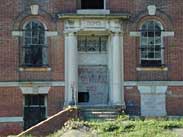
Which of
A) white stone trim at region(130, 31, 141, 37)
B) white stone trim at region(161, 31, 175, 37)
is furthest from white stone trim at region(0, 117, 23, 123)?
white stone trim at region(161, 31, 175, 37)

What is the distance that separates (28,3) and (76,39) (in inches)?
119

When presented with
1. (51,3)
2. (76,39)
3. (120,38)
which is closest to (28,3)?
(51,3)

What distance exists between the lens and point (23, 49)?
2911 cm

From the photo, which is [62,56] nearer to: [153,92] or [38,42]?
[38,42]

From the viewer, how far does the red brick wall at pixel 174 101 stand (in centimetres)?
2916

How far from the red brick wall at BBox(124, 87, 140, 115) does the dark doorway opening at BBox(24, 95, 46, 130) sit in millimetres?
4184

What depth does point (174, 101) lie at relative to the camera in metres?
29.2

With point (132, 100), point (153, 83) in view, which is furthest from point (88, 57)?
point (153, 83)

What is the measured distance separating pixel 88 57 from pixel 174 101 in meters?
4.88

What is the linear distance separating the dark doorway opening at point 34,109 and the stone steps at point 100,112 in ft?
7.60

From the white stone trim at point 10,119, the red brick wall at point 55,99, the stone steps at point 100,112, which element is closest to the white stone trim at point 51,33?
the red brick wall at point 55,99

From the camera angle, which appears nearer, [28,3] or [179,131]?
[179,131]

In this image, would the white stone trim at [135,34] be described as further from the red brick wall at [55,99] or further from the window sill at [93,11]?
the red brick wall at [55,99]

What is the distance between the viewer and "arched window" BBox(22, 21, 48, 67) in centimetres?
2916
